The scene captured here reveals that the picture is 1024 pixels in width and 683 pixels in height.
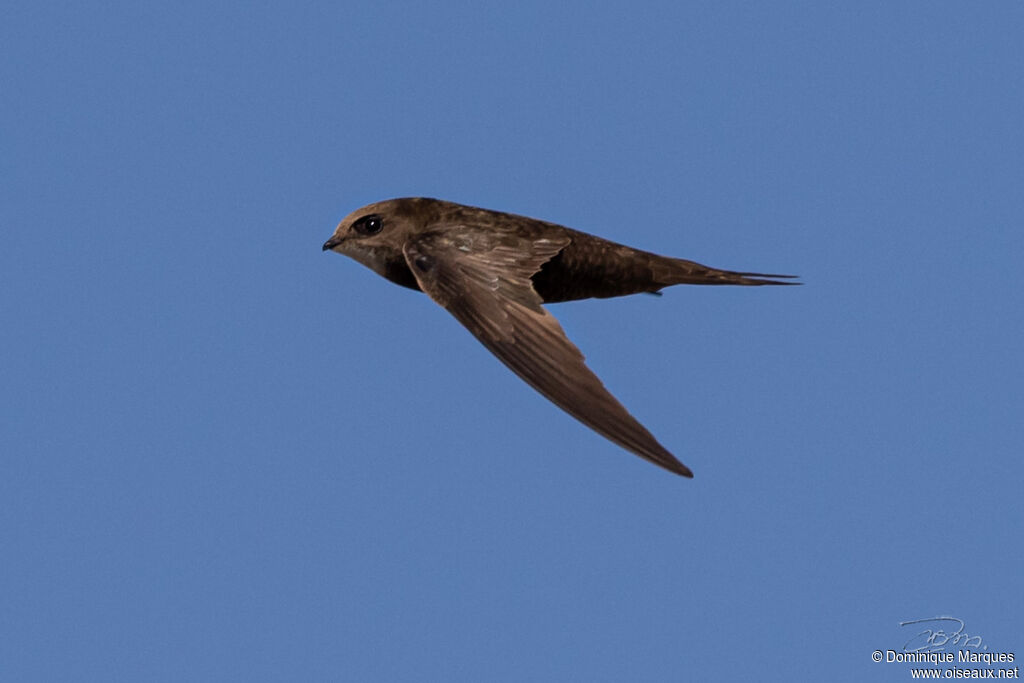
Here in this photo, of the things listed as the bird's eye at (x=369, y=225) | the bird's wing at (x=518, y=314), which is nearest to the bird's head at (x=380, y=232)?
the bird's eye at (x=369, y=225)

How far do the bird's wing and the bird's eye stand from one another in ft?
1.58

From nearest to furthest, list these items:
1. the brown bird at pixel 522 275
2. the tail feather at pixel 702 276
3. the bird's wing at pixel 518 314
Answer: the bird's wing at pixel 518 314
the brown bird at pixel 522 275
the tail feather at pixel 702 276

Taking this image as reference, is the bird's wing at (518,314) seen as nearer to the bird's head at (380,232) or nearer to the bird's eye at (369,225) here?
the bird's head at (380,232)

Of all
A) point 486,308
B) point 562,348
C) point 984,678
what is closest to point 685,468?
point 562,348

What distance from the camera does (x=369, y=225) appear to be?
6.56 meters

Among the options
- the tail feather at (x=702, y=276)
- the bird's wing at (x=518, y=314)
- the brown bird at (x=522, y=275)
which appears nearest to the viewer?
the bird's wing at (x=518, y=314)

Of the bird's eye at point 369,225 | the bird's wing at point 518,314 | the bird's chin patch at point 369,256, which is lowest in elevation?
the bird's wing at point 518,314

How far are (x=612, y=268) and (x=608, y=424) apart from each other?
1618 millimetres

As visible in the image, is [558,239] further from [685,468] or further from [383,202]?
[685,468]

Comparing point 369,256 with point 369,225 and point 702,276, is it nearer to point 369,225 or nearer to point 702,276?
point 369,225

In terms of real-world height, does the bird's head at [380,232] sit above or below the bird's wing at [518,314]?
above

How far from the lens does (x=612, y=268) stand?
6344 millimetres

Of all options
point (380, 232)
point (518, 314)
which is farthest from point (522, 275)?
point (380, 232)

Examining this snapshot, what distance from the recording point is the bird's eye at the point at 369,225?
6.54 m
